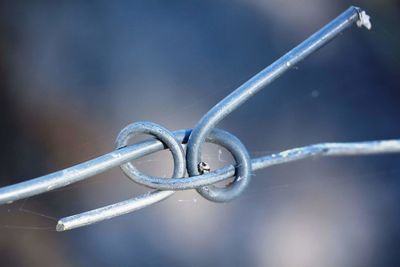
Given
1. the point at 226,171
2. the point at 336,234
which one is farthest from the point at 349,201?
the point at 226,171

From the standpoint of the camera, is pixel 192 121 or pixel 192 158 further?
pixel 192 121

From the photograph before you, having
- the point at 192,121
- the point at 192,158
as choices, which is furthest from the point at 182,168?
the point at 192,121

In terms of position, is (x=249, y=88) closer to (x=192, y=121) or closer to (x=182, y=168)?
(x=182, y=168)

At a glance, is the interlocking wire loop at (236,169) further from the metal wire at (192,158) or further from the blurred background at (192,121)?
the blurred background at (192,121)

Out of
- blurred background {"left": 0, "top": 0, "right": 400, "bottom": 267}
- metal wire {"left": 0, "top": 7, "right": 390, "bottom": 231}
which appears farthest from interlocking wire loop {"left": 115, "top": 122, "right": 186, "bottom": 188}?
blurred background {"left": 0, "top": 0, "right": 400, "bottom": 267}

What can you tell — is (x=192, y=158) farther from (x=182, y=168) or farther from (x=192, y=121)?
(x=192, y=121)

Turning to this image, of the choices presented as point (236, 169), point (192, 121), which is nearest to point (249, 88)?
point (236, 169)

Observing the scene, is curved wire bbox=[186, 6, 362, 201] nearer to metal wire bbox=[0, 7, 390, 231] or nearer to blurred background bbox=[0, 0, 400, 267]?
metal wire bbox=[0, 7, 390, 231]
